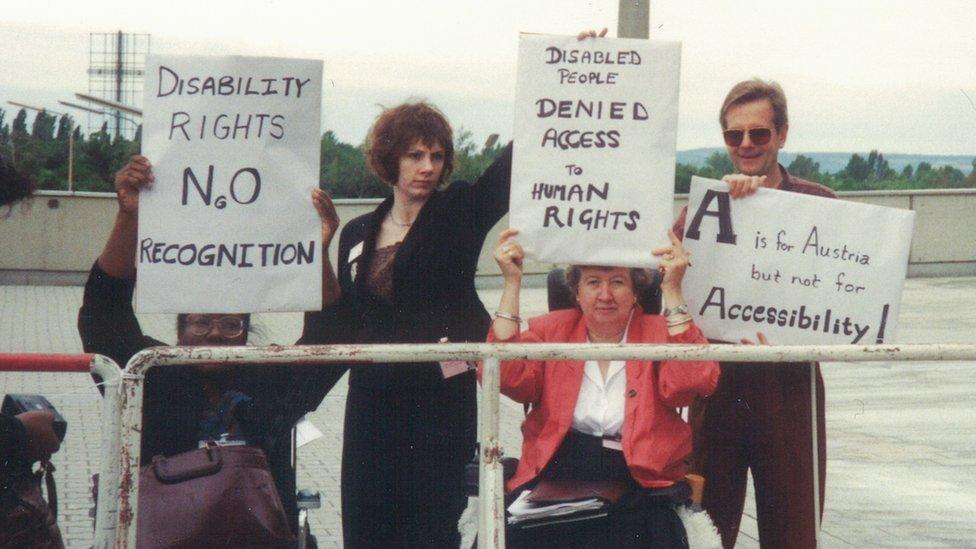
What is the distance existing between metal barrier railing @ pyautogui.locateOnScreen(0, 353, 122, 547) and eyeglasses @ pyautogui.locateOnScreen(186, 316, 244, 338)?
66 cm

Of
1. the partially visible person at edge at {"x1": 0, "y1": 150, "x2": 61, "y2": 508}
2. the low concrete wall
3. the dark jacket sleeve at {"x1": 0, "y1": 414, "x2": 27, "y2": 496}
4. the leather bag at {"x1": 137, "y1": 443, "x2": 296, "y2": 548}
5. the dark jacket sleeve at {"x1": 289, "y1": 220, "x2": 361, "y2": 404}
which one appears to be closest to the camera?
the partially visible person at edge at {"x1": 0, "y1": 150, "x2": 61, "y2": 508}

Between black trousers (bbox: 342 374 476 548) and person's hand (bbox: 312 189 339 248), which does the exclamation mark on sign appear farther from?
person's hand (bbox: 312 189 339 248)

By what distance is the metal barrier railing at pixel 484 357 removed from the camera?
392 cm

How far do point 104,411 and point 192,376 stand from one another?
0.66 metres

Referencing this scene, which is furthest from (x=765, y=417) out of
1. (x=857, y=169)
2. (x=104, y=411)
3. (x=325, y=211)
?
(x=857, y=169)

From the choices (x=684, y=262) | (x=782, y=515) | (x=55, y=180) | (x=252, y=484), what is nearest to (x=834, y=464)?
(x=782, y=515)

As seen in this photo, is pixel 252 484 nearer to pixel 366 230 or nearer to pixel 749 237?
pixel 366 230

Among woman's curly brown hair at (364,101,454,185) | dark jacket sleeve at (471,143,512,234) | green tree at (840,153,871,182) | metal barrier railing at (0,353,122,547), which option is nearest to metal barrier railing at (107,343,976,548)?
metal barrier railing at (0,353,122,547)

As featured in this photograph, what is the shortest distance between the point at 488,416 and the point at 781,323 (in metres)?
1.11

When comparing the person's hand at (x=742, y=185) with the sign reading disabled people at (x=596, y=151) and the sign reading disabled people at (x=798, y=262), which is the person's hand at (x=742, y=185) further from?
the sign reading disabled people at (x=596, y=151)

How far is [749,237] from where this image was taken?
4.61m

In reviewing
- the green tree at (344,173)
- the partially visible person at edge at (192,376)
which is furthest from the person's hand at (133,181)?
the green tree at (344,173)

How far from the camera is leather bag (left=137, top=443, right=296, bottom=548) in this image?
4.02m

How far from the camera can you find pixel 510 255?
4406 millimetres
